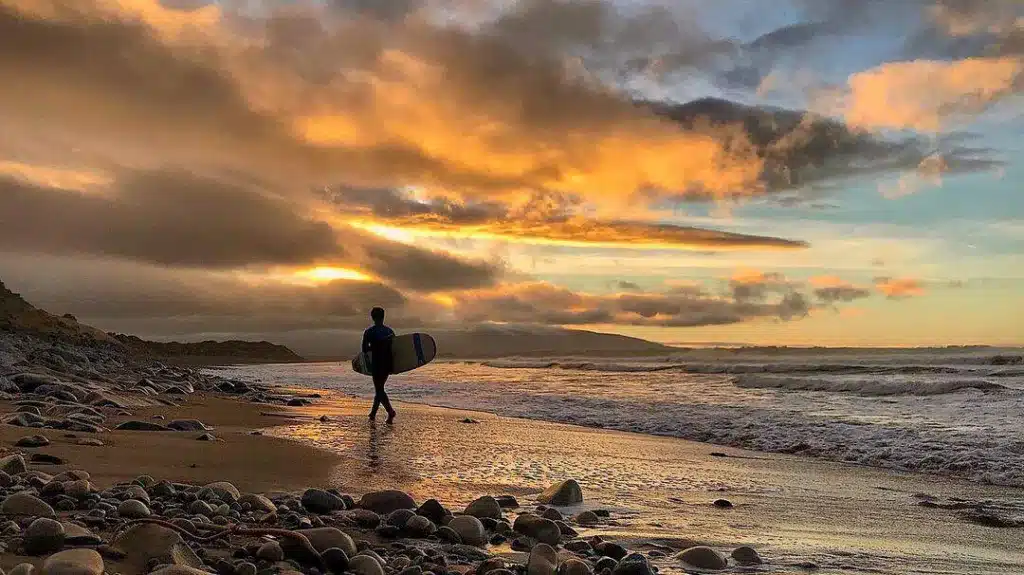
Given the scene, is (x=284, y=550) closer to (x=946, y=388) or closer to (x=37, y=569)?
(x=37, y=569)

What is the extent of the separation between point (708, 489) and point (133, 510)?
4.76 metres

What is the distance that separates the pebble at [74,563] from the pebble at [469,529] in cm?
191

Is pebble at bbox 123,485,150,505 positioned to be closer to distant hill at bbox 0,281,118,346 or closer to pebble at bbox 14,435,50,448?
pebble at bbox 14,435,50,448

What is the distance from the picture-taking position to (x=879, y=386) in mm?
19031

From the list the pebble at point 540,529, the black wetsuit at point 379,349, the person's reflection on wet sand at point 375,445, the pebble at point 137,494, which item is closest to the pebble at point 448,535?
the pebble at point 540,529

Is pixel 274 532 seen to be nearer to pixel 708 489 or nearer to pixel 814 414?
pixel 708 489

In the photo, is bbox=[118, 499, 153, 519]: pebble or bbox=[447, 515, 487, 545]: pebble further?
bbox=[447, 515, 487, 545]: pebble

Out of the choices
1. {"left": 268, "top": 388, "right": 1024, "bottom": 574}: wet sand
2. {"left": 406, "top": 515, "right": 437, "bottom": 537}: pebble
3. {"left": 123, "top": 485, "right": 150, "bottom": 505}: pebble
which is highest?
{"left": 123, "top": 485, "right": 150, "bottom": 505}: pebble

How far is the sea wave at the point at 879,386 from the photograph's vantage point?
17.4 meters

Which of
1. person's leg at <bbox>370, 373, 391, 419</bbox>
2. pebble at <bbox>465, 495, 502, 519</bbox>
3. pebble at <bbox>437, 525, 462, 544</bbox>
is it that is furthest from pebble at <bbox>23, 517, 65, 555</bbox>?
person's leg at <bbox>370, 373, 391, 419</bbox>

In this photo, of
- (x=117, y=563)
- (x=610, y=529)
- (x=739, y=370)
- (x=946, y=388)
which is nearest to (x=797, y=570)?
(x=610, y=529)

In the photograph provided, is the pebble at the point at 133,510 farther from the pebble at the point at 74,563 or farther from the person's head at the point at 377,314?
the person's head at the point at 377,314

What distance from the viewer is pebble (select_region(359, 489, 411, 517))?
4765 millimetres

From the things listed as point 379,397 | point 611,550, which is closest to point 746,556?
point 611,550
